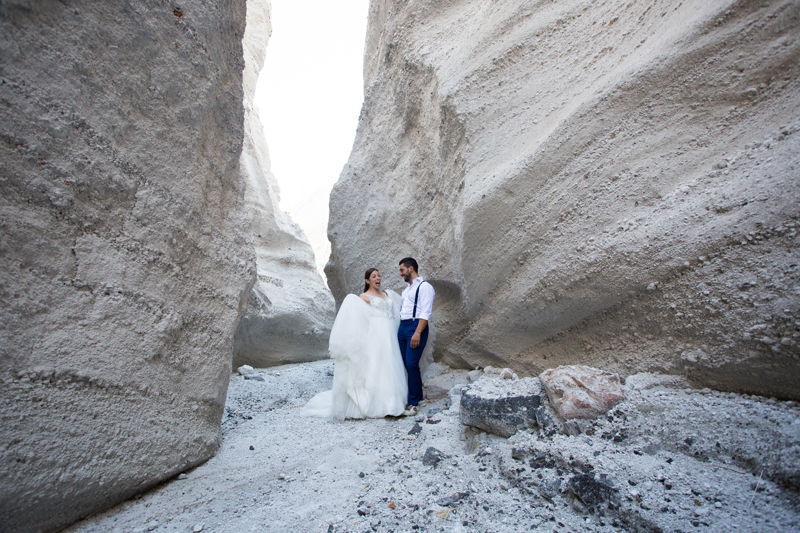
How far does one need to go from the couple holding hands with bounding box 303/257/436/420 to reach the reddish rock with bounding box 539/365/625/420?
4.77 feet

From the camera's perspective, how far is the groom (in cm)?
365

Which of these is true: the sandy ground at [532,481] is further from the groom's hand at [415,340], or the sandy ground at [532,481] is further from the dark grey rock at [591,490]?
the groom's hand at [415,340]

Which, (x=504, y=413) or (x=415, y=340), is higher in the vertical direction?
(x=415, y=340)

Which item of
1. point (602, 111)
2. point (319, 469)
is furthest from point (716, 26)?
point (319, 469)

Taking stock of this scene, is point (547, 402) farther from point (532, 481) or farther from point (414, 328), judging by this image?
point (414, 328)

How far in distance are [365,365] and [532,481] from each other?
194 cm

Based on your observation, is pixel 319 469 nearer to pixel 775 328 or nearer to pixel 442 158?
pixel 775 328

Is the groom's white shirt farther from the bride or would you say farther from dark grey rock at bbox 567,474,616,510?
dark grey rock at bbox 567,474,616,510

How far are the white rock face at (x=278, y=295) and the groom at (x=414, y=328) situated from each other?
277cm

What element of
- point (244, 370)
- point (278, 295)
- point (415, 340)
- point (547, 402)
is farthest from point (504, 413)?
point (278, 295)

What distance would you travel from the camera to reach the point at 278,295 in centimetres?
743

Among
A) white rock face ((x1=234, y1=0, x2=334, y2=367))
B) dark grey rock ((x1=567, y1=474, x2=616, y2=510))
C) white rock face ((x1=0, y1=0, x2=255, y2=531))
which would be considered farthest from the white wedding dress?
white rock face ((x1=234, y1=0, x2=334, y2=367))

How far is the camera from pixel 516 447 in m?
2.00

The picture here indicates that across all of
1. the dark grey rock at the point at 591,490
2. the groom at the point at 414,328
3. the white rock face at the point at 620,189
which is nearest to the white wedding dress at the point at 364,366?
the groom at the point at 414,328
